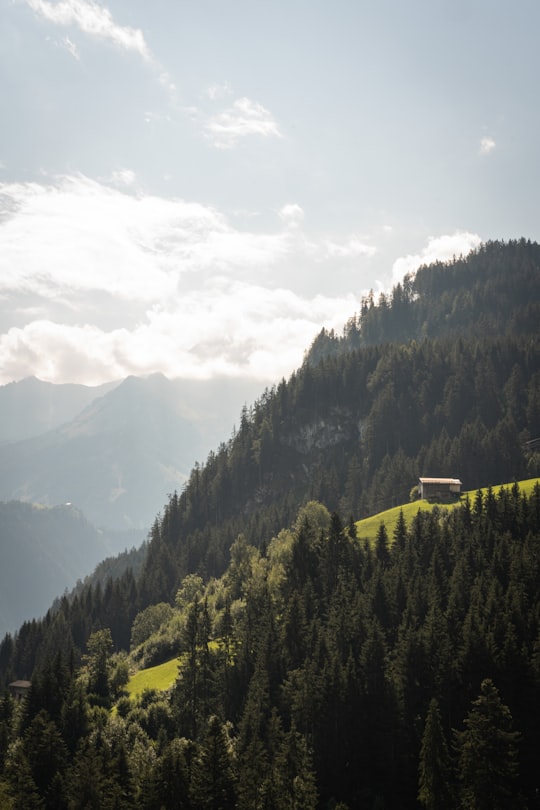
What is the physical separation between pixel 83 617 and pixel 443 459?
10040cm

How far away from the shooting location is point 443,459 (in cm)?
17262

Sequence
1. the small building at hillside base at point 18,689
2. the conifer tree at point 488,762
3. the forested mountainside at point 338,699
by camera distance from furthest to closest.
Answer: the small building at hillside base at point 18,689, the forested mountainside at point 338,699, the conifer tree at point 488,762

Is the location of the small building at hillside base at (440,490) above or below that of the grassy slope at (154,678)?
above

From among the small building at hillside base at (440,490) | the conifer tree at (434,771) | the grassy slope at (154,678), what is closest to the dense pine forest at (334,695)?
the conifer tree at (434,771)

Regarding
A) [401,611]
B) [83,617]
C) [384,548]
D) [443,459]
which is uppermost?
[443,459]

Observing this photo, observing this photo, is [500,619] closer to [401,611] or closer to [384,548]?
[401,611]

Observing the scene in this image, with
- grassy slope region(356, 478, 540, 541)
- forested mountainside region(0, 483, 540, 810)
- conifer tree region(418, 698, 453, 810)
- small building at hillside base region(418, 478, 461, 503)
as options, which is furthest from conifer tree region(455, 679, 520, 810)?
small building at hillside base region(418, 478, 461, 503)

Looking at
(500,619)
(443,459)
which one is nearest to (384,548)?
(500,619)

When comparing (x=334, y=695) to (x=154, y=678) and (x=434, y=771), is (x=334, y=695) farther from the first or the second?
(x=154, y=678)

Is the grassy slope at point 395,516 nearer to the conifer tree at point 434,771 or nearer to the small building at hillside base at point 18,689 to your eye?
the conifer tree at point 434,771

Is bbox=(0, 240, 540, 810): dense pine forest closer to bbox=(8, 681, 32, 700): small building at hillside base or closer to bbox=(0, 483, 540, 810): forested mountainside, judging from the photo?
bbox=(0, 483, 540, 810): forested mountainside

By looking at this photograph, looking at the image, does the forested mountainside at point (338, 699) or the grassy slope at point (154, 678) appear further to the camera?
the grassy slope at point (154, 678)

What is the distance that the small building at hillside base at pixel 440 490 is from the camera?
5808 inches

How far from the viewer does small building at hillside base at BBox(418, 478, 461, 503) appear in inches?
5808
